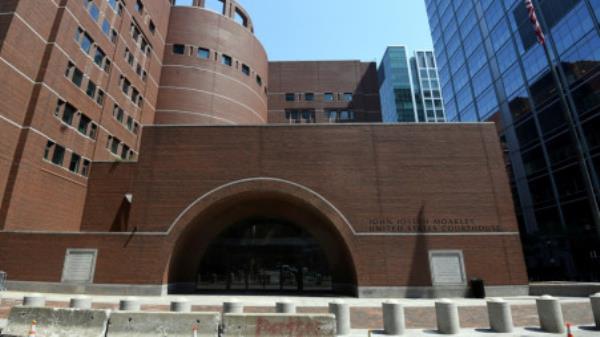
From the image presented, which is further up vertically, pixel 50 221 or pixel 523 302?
pixel 50 221

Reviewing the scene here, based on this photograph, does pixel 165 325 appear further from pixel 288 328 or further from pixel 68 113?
pixel 68 113

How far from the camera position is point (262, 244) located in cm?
2584

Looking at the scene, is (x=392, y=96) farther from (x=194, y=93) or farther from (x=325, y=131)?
(x=325, y=131)

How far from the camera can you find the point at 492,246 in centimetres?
1967

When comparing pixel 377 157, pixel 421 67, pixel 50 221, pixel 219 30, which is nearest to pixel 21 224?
pixel 50 221

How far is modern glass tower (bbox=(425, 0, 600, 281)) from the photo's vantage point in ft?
115

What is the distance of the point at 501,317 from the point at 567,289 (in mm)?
11459

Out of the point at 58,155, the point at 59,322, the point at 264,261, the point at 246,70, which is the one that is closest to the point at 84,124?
the point at 58,155

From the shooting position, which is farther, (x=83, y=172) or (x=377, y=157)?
(x=83, y=172)

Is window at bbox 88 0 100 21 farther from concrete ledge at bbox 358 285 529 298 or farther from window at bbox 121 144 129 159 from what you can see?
concrete ledge at bbox 358 285 529 298

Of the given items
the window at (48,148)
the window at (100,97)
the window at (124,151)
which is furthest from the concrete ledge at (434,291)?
the window at (100,97)

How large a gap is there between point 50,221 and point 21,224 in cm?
201

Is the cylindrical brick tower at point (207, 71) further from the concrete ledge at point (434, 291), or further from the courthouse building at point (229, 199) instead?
the concrete ledge at point (434, 291)

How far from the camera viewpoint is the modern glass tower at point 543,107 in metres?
34.9
